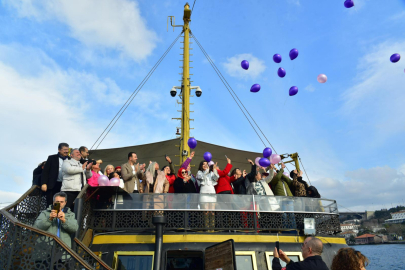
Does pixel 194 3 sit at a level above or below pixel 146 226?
above

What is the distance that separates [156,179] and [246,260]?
2.86 metres

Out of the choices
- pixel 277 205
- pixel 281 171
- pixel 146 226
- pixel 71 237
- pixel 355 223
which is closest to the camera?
pixel 71 237

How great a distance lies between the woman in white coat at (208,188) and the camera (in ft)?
21.4

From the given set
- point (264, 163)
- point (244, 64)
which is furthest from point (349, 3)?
point (264, 163)

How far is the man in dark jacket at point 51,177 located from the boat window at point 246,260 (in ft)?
13.5

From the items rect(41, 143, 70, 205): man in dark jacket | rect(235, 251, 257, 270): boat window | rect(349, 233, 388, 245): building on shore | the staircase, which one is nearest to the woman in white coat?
rect(235, 251, 257, 270): boat window

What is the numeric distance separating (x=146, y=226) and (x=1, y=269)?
8.84 feet

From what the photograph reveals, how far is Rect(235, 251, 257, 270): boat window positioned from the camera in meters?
5.95

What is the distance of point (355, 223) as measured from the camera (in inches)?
4107

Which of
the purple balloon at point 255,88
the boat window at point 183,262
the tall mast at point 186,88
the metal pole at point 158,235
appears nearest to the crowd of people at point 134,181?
the metal pole at point 158,235

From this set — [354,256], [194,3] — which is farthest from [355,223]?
[354,256]

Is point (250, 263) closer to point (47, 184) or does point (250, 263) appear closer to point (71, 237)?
point (71, 237)

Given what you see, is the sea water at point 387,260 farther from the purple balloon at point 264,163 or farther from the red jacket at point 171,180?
the red jacket at point 171,180

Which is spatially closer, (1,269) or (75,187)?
(1,269)
